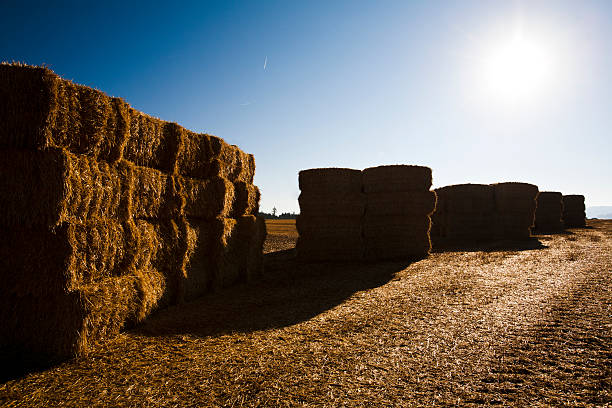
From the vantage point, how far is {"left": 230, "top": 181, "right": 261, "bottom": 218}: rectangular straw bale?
9062 mm

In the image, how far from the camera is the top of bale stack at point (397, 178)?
511 inches

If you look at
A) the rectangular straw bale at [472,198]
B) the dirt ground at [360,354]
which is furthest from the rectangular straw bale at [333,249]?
the rectangular straw bale at [472,198]

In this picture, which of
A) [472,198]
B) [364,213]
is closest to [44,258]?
[364,213]

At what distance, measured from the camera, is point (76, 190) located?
4.43m

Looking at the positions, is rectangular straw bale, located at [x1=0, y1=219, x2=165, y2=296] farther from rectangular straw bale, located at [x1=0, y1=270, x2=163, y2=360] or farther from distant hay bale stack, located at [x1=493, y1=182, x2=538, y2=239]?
distant hay bale stack, located at [x1=493, y1=182, x2=538, y2=239]

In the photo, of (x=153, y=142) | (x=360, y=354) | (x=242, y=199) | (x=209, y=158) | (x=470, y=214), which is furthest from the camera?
(x=470, y=214)

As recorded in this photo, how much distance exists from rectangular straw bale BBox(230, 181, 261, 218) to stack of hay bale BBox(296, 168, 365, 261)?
329 centimetres

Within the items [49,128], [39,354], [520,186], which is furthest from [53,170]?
[520,186]

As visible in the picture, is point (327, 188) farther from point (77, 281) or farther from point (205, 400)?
point (205, 400)

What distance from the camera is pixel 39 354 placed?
428 centimetres

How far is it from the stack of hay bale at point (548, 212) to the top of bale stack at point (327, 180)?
2310 centimetres

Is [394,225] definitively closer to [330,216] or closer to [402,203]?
[402,203]

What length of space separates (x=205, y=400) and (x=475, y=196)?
19792 mm

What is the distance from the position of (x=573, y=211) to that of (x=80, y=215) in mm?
41008
